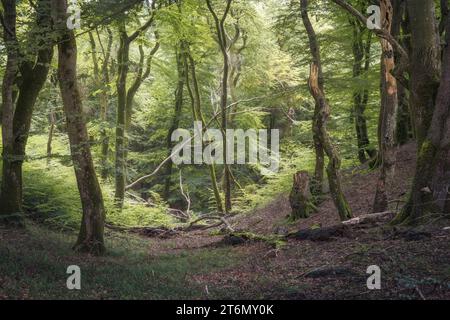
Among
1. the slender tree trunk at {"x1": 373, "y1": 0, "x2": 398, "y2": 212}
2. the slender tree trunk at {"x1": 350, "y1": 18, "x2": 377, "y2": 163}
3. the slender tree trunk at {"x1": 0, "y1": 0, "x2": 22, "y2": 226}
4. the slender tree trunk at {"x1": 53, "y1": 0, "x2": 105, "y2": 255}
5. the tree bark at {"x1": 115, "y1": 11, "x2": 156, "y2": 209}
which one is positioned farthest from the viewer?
the tree bark at {"x1": 115, "y1": 11, "x2": 156, "y2": 209}

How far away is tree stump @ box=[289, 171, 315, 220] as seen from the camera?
603 inches

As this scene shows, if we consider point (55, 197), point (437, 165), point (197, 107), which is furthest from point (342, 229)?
point (197, 107)

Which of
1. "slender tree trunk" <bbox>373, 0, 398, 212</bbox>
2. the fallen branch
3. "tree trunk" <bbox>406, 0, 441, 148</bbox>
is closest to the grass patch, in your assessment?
the fallen branch

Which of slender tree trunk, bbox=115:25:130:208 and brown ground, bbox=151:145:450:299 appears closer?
brown ground, bbox=151:145:450:299

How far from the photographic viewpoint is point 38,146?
21.0 meters

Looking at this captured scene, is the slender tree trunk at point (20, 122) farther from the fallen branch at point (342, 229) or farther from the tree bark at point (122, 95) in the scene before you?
the fallen branch at point (342, 229)

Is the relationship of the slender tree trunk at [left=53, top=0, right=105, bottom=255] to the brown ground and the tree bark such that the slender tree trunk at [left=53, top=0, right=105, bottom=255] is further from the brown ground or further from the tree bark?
the tree bark

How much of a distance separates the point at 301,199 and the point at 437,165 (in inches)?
272

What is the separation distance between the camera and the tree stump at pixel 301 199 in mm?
15326

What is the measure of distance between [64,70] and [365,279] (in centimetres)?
779

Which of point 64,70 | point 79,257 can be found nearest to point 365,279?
point 79,257

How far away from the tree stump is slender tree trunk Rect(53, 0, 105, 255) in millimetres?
6915

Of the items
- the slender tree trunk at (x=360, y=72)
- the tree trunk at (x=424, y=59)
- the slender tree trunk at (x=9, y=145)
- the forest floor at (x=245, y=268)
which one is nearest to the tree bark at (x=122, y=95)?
the slender tree trunk at (x=9, y=145)
